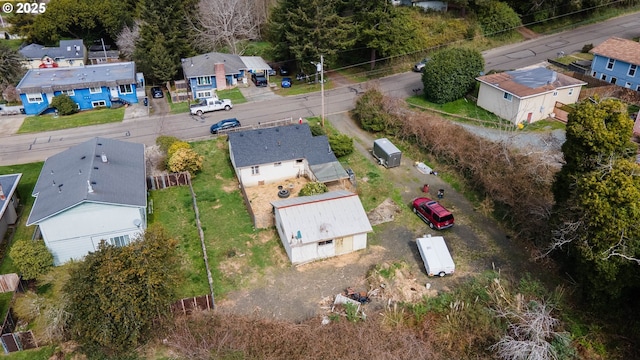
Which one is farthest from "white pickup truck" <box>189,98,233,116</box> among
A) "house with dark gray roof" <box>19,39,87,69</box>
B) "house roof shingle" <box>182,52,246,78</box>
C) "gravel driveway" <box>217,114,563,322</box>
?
"house with dark gray roof" <box>19,39,87,69</box>

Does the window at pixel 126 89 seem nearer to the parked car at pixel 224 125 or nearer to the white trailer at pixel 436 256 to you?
the parked car at pixel 224 125

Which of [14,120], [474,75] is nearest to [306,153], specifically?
[474,75]

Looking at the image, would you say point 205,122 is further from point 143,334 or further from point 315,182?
point 143,334

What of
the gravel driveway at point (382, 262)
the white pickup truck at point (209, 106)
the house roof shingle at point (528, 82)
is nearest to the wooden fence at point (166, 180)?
the gravel driveway at point (382, 262)

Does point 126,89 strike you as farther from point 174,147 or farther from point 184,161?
point 184,161

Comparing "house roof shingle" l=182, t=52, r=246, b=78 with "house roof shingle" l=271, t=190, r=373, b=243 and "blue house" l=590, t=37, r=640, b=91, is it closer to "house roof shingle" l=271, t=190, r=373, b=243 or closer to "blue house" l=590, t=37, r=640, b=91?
"house roof shingle" l=271, t=190, r=373, b=243
